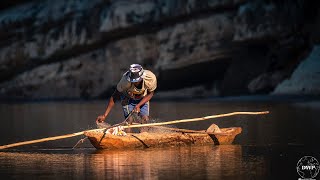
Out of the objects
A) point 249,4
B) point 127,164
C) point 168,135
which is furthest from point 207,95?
point 127,164

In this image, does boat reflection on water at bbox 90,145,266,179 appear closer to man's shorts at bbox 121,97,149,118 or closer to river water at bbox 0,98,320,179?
river water at bbox 0,98,320,179

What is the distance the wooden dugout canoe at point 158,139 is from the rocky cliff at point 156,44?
17956mm

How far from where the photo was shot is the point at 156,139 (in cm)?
1566

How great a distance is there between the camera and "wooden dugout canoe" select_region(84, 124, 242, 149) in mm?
15242

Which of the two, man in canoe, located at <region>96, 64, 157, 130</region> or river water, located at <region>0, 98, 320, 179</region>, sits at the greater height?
man in canoe, located at <region>96, 64, 157, 130</region>

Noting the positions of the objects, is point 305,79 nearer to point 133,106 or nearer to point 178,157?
point 133,106

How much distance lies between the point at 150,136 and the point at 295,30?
2312 cm

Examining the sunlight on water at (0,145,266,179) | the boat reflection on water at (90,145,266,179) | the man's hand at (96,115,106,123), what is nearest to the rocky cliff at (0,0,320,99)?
the man's hand at (96,115,106,123)

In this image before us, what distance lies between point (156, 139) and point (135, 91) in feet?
3.66

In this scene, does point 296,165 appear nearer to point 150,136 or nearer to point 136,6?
point 150,136

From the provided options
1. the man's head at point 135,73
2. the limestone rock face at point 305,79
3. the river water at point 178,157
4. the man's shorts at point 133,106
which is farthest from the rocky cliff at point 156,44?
the man's head at point 135,73

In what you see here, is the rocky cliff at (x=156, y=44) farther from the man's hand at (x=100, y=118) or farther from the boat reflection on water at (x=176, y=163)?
the boat reflection on water at (x=176, y=163)

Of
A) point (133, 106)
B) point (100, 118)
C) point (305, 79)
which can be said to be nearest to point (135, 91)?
point (133, 106)

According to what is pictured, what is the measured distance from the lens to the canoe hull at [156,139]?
15.2 metres
